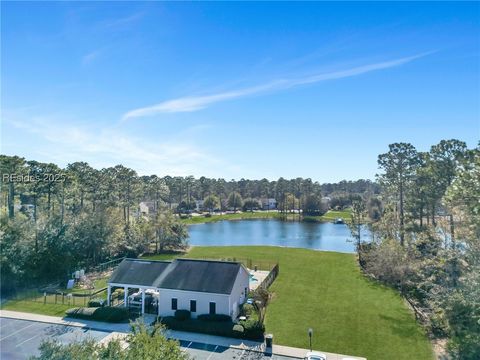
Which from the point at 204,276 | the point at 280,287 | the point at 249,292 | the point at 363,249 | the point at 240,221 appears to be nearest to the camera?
the point at 204,276

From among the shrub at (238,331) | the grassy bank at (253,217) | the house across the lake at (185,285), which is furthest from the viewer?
the grassy bank at (253,217)

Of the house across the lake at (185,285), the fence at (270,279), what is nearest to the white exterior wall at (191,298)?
the house across the lake at (185,285)

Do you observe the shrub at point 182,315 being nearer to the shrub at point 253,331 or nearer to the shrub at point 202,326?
the shrub at point 202,326

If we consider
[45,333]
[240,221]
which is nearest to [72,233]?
[45,333]

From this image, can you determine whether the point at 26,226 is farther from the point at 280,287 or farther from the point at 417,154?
the point at 417,154

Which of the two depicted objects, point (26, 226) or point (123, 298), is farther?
point (26, 226)

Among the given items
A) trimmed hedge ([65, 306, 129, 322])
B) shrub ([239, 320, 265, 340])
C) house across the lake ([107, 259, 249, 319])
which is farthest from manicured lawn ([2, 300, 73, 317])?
shrub ([239, 320, 265, 340])

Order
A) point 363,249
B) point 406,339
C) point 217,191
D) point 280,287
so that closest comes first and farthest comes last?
point 406,339 < point 280,287 < point 363,249 < point 217,191
